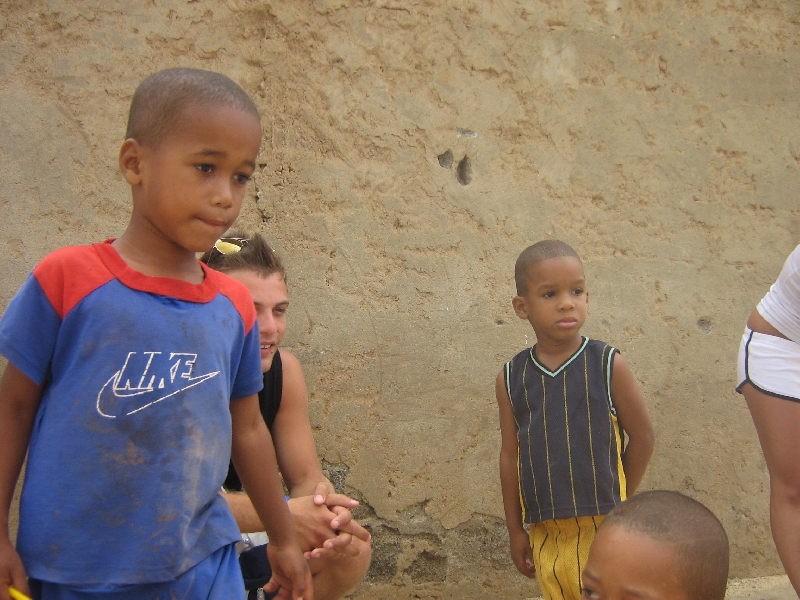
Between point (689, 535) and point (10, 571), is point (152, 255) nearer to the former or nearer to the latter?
point (10, 571)

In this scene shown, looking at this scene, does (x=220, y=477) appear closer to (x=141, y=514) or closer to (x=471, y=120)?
(x=141, y=514)

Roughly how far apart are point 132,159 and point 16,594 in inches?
33.4

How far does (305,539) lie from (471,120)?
198 cm

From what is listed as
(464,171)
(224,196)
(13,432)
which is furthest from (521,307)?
(13,432)

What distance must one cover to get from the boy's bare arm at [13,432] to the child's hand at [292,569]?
574 mm

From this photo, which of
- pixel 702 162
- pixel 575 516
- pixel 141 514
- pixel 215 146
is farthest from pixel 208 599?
pixel 702 162

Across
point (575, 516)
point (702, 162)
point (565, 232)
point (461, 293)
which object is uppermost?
point (702, 162)

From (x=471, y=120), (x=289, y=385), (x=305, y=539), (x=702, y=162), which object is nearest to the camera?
(x=305, y=539)

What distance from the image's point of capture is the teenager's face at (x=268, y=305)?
2324 mm

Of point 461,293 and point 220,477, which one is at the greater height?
point 461,293

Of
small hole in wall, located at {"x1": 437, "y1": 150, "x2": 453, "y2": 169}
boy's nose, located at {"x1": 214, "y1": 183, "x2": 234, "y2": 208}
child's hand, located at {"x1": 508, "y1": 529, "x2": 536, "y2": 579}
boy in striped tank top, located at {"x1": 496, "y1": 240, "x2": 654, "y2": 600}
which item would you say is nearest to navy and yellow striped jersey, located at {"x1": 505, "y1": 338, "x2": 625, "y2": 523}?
boy in striped tank top, located at {"x1": 496, "y1": 240, "x2": 654, "y2": 600}

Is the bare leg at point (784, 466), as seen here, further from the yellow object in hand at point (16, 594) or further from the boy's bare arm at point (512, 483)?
the yellow object in hand at point (16, 594)

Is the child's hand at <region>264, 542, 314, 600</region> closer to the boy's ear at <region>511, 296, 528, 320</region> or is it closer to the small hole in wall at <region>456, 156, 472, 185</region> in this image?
the boy's ear at <region>511, 296, 528, 320</region>

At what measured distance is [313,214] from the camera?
10.2 feet
